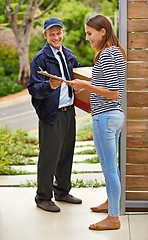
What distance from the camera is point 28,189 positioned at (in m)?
4.30

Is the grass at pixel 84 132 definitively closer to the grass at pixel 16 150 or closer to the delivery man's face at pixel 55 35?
the grass at pixel 16 150

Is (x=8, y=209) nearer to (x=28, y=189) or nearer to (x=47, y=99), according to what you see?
(x=28, y=189)

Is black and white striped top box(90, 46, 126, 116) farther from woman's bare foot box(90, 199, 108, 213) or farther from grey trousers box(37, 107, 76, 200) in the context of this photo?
woman's bare foot box(90, 199, 108, 213)

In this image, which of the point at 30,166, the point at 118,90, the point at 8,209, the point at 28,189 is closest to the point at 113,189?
the point at 118,90

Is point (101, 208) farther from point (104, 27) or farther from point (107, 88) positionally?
point (104, 27)

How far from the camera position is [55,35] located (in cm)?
345

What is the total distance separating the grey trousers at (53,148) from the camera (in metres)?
3.55

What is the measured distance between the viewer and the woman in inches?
112

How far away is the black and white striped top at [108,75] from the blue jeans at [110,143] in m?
0.06

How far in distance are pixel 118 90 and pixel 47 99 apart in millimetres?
814

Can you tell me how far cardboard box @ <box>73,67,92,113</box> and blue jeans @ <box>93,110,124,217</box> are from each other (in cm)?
47

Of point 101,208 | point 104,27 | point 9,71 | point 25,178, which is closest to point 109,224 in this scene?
point 101,208

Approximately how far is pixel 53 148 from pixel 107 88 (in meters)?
0.94

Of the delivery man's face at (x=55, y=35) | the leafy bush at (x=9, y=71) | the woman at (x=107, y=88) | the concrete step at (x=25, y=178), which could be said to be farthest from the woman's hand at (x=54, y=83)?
the leafy bush at (x=9, y=71)
